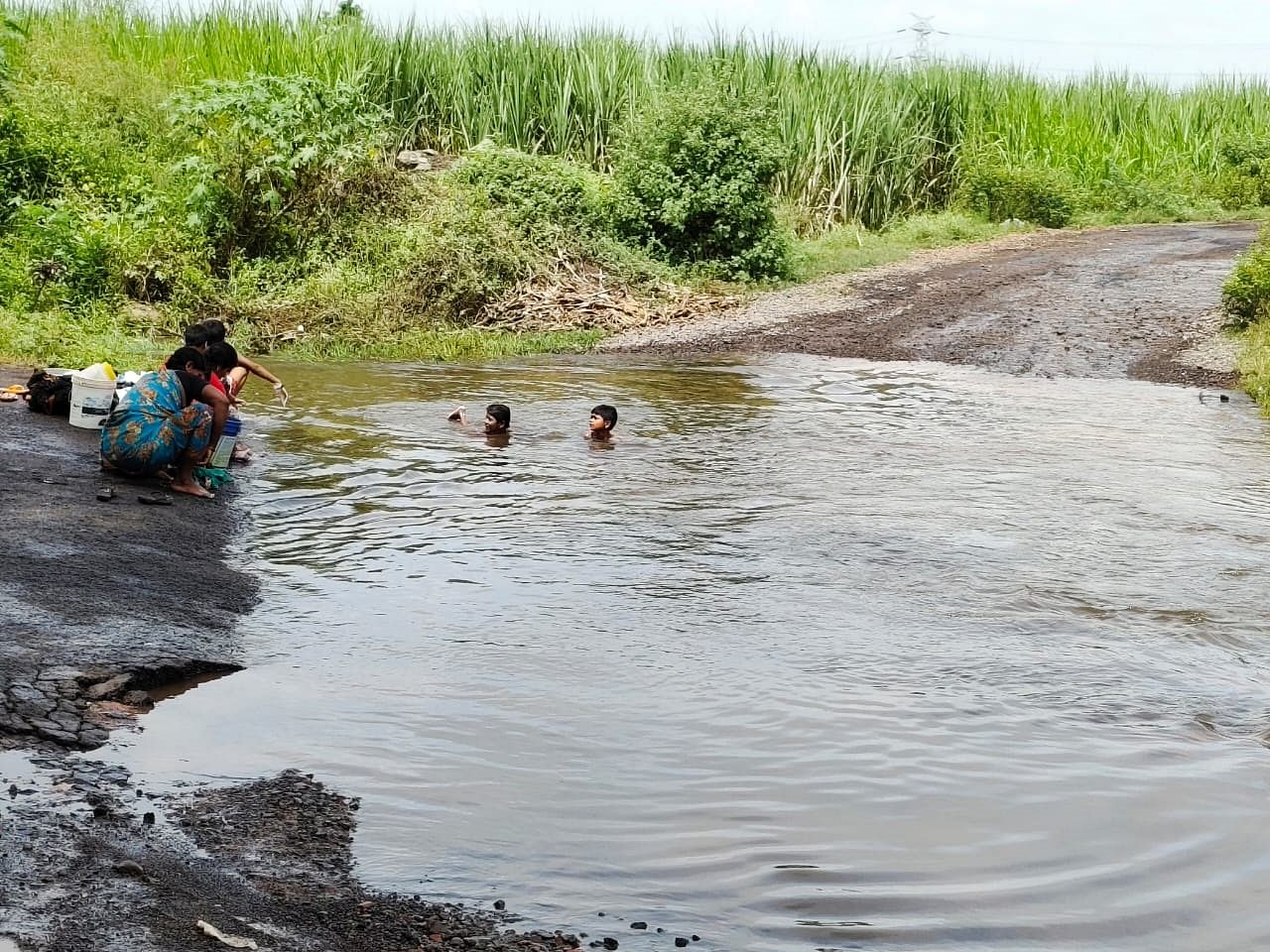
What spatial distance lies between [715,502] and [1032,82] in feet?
73.7

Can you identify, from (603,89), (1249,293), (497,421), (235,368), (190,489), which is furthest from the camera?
(603,89)

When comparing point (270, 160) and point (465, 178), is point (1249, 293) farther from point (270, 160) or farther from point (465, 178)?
point (270, 160)

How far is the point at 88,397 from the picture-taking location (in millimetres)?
9164

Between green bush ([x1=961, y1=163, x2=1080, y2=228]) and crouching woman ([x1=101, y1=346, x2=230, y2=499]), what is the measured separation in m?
18.8

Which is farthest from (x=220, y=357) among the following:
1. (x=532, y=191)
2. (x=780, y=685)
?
(x=532, y=191)

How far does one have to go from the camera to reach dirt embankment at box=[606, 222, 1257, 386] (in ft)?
48.0

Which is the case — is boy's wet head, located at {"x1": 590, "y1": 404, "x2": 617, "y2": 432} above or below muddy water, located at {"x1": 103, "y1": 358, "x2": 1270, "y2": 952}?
above

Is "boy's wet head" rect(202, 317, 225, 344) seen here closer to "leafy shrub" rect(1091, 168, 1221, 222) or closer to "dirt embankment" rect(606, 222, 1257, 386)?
A: "dirt embankment" rect(606, 222, 1257, 386)

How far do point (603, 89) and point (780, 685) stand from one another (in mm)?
19196

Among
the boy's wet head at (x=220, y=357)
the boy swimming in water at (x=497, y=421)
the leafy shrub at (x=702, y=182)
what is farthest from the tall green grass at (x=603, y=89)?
the boy's wet head at (x=220, y=357)

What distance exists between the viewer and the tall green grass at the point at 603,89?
2312 cm

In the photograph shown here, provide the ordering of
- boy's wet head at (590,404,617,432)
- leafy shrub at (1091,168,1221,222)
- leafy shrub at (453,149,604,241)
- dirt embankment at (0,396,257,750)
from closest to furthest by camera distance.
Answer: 1. dirt embankment at (0,396,257,750)
2. boy's wet head at (590,404,617,432)
3. leafy shrub at (453,149,604,241)
4. leafy shrub at (1091,168,1221,222)

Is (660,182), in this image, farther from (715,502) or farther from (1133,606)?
(1133,606)

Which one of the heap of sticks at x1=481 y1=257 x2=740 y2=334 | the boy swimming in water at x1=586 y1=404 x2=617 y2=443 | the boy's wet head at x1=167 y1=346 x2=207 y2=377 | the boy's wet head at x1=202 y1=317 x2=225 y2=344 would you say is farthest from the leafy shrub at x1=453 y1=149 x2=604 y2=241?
the boy's wet head at x1=167 y1=346 x2=207 y2=377
